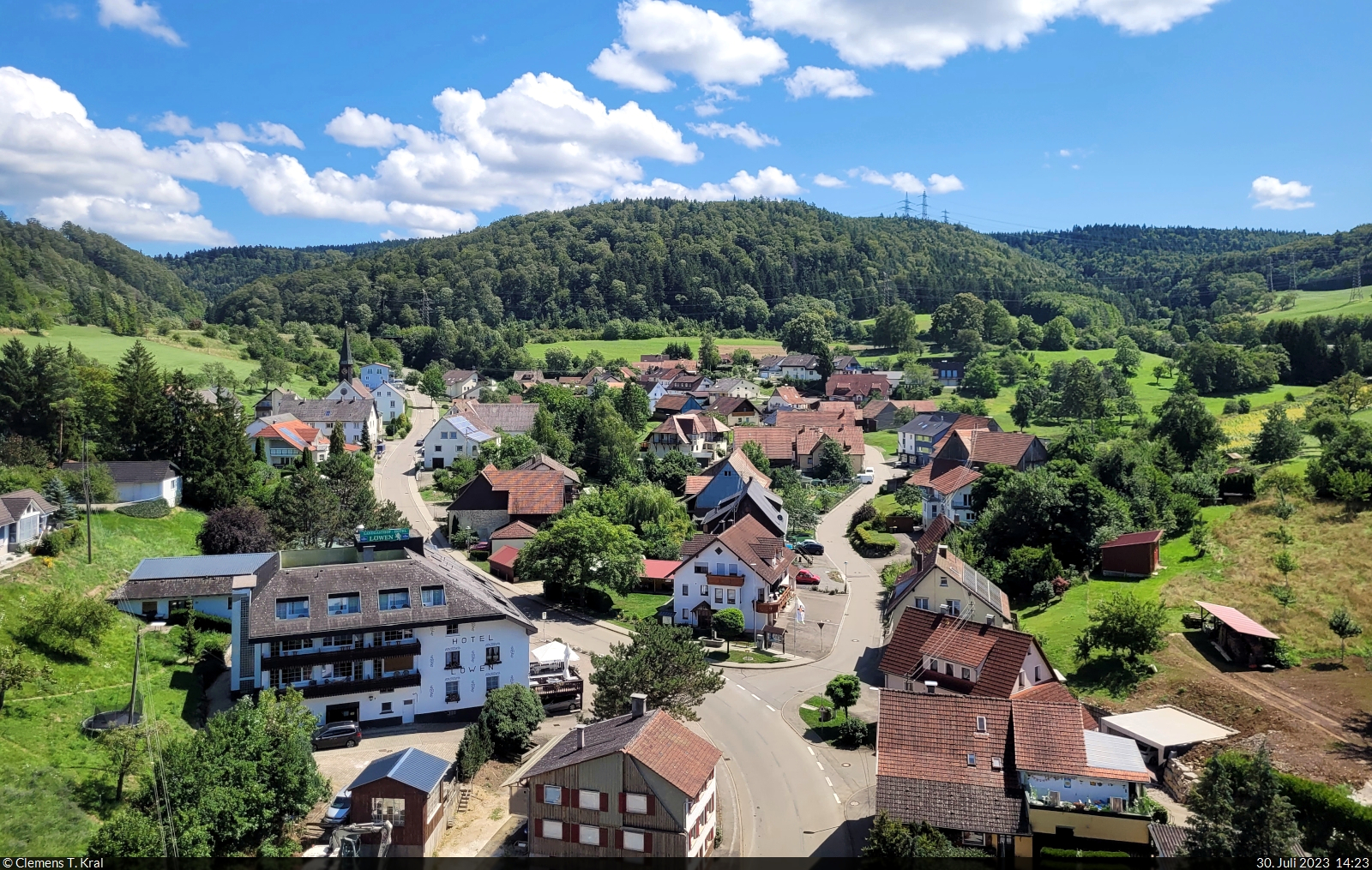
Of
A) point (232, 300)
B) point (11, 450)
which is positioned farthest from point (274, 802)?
point (232, 300)

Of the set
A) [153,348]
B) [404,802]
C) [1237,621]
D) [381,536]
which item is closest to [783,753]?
[404,802]

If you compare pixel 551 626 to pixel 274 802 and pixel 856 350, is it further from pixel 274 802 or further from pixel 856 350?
pixel 856 350

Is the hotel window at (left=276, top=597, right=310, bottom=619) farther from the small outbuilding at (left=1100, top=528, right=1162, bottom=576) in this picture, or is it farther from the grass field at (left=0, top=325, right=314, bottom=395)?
the grass field at (left=0, top=325, right=314, bottom=395)

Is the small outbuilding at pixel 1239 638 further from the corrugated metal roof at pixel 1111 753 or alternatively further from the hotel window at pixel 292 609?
the hotel window at pixel 292 609

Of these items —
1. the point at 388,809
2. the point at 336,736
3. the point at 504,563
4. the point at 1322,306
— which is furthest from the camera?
the point at 1322,306

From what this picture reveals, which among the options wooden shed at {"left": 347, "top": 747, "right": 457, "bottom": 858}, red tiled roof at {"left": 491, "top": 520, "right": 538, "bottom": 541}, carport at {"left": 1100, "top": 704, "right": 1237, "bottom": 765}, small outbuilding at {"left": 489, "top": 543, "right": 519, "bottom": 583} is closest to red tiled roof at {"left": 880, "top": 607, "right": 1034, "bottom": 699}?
carport at {"left": 1100, "top": 704, "right": 1237, "bottom": 765}

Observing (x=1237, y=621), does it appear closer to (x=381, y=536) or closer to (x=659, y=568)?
(x=659, y=568)
